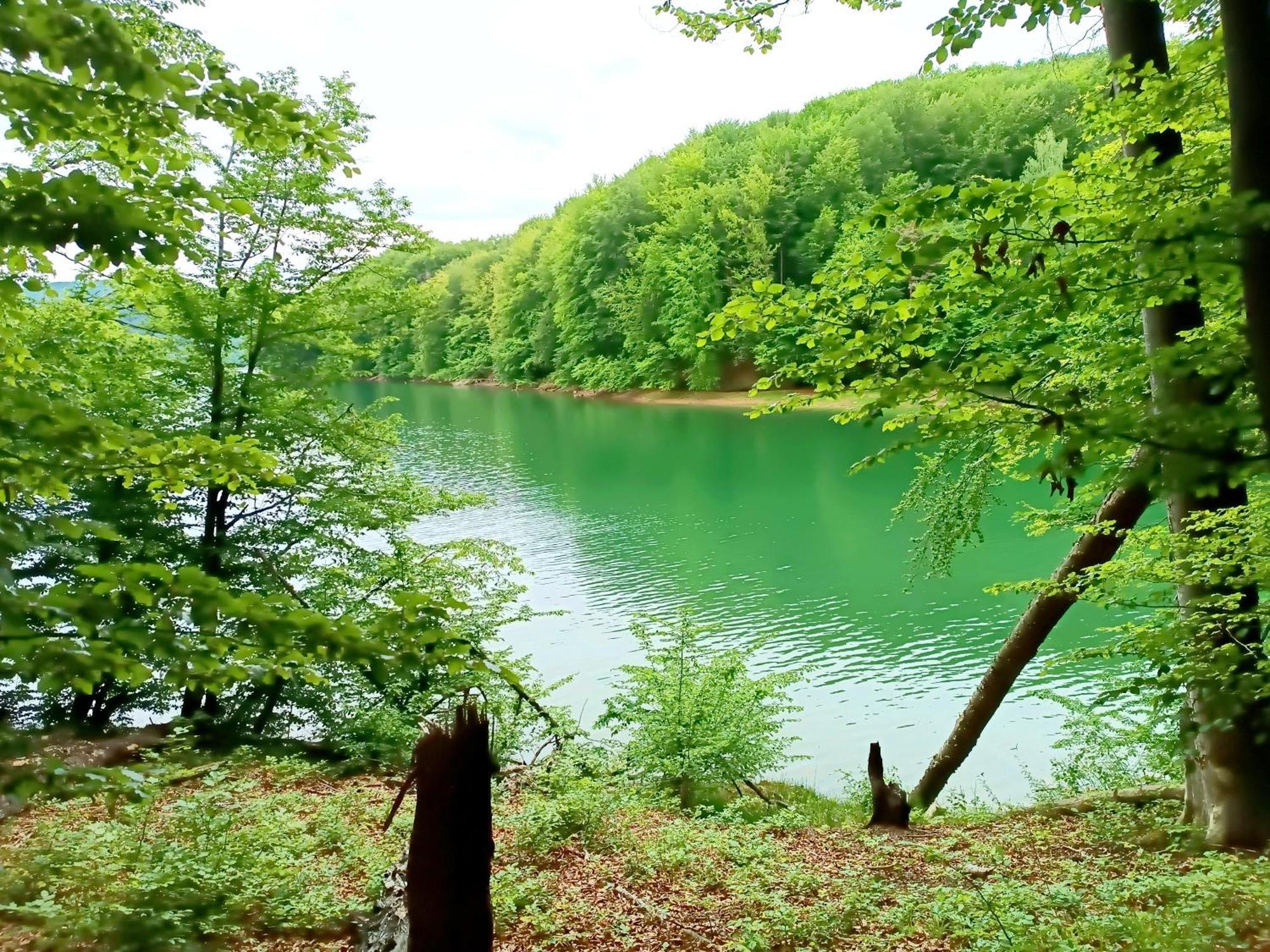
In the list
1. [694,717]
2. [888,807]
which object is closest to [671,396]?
[694,717]

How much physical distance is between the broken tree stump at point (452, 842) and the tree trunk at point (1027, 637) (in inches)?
157

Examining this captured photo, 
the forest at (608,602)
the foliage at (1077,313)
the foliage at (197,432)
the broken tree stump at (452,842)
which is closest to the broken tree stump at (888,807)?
the forest at (608,602)

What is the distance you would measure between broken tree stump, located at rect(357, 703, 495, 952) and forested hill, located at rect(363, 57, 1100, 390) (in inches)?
1482

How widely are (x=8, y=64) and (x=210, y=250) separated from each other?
778 cm

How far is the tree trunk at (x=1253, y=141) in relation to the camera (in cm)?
136

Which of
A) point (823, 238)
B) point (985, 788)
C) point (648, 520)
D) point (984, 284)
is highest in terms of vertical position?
point (823, 238)

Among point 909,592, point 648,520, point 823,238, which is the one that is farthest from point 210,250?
point 823,238

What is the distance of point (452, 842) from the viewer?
9.03ft

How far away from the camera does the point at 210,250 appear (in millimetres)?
9172

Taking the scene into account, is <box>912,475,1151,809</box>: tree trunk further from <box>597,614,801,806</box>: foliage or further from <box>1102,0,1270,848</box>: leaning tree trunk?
<box>597,614,801,806</box>: foliage

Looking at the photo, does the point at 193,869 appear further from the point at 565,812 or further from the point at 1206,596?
the point at 1206,596

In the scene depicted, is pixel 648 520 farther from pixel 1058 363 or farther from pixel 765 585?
pixel 1058 363

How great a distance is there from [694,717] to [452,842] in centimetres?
564

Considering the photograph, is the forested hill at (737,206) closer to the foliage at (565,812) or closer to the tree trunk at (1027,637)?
the tree trunk at (1027,637)
